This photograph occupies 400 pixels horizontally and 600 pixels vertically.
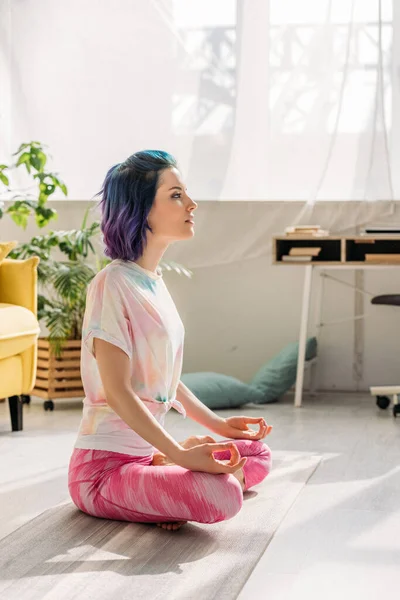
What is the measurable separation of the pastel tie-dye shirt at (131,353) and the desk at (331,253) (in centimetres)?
182

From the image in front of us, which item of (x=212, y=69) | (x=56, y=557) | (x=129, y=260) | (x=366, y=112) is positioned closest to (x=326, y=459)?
(x=129, y=260)

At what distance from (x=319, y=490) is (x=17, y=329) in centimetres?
129

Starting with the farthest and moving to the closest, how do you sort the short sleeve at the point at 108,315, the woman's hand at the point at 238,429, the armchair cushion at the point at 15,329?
the armchair cushion at the point at 15,329, the woman's hand at the point at 238,429, the short sleeve at the point at 108,315

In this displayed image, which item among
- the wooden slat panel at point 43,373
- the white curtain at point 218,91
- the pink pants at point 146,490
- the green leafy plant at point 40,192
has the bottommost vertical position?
the wooden slat panel at point 43,373

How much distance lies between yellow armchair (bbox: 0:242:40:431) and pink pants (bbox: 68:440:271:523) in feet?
3.79

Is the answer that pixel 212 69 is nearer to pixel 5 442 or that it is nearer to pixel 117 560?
pixel 5 442

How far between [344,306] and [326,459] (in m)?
1.56

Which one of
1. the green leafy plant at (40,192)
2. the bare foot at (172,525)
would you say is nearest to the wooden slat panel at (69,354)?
the green leafy plant at (40,192)

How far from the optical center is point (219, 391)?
3.88 metres

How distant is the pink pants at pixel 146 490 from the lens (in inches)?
77.2

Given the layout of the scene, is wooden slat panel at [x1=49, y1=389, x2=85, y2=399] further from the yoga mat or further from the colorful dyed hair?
the colorful dyed hair

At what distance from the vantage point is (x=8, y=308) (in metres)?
3.30

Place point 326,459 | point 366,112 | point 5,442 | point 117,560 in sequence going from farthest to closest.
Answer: point 366,112
point 5,442
point 326,459
point 117,560

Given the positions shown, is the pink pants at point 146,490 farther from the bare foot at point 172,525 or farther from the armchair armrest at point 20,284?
the armchair armrest at point 20,284
